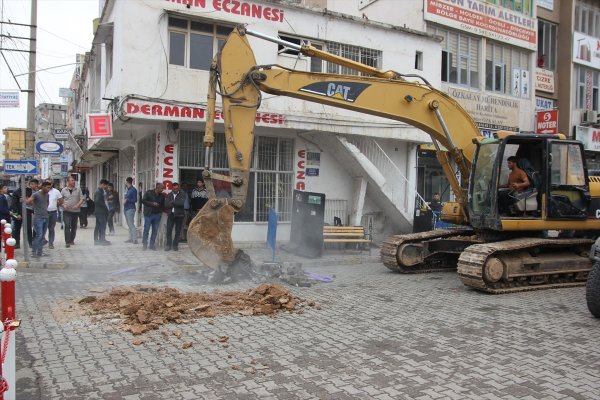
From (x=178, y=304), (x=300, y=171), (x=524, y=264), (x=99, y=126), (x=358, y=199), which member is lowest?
(x=178, y=304)

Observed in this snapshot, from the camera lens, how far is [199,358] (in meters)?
4.97

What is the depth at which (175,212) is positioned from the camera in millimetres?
12531

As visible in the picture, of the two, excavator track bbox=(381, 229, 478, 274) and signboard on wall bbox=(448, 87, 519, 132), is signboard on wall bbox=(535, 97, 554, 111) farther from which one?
excavator track bbox=(381, 229, 478, 274)

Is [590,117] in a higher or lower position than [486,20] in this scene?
lower

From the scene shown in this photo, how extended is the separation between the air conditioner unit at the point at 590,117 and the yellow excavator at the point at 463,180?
1739 cm

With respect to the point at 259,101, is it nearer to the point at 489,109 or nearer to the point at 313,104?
the point at 313,104

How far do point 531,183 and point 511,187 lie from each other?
0.40 m

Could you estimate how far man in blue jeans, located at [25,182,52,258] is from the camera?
11277 mm

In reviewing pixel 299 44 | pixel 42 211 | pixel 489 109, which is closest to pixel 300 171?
pixel 299 44

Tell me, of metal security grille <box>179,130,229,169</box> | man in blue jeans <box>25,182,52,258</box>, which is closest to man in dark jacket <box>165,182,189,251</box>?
metal security grille <box>179,130,229,169</box>

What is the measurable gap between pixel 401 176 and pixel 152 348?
12692 millimetres

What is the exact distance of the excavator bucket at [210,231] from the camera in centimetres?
796

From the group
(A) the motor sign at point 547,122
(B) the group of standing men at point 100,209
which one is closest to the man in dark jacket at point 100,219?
(B) the group of standing men at point 100,209

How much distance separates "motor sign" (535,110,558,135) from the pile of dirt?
1897 centimetres
